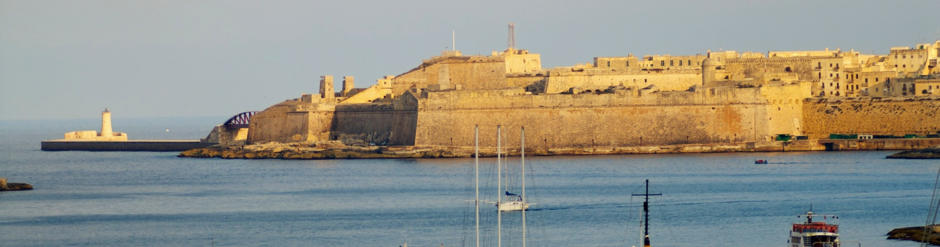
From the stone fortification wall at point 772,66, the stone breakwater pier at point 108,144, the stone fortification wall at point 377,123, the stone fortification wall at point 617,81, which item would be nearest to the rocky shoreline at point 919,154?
the stone fortification wall at point 617,81

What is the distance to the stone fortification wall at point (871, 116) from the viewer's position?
58375 mm

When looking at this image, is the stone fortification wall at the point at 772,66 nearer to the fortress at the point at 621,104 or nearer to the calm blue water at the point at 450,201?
the fortress at the point at 621,104

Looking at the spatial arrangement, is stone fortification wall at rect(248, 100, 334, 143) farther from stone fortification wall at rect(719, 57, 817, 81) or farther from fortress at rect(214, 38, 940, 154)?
stone fortification wall at rect(719, 57, 817, 81)

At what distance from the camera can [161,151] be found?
7100 cm

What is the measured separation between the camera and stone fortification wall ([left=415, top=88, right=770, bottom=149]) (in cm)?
5719

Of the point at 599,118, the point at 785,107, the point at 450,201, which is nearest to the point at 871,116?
the point at 785,107

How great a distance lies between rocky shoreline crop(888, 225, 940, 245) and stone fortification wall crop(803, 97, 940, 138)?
89.2 ft

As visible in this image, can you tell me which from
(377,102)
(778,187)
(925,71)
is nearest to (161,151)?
(377,102)

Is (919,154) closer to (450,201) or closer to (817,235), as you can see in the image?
(450,201)

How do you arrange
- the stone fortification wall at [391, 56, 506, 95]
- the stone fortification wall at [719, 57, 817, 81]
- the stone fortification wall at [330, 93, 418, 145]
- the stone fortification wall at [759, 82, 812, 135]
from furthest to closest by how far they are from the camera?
the stone fortification wall at [719, 57, 817, 81] → the stone fortification wall at [391, 56, 506, 95] → the stone fortification wall at [330, 93, 418, 145] → the stone fortification wall at [759, 82, 812, 135]

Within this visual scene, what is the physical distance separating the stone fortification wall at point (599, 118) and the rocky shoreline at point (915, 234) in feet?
83.3

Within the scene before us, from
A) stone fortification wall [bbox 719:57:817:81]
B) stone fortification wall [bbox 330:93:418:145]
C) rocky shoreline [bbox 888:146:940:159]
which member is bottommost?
rocky shoreline [bbox 888:146:940:159]


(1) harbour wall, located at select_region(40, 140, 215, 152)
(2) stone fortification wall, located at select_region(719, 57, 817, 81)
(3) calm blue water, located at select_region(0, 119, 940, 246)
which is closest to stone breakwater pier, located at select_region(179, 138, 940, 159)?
(3) calm blue water, located at select_region(0, 119, 940, 246)

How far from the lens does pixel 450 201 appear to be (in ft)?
130
